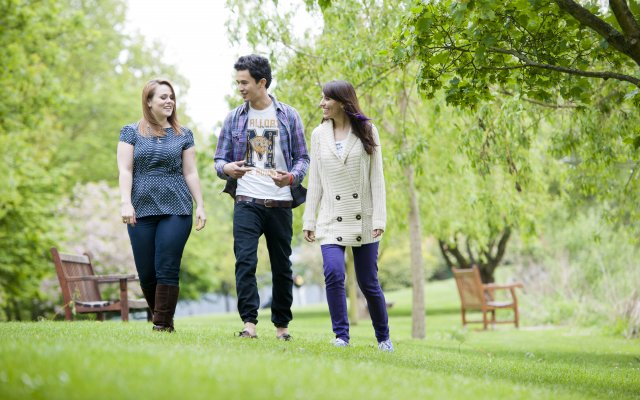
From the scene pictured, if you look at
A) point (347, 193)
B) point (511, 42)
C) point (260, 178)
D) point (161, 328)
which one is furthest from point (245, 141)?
point (511, 42)

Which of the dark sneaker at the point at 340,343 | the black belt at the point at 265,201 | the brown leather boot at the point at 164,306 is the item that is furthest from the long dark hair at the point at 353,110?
the brown leather boot at the point at 164,306

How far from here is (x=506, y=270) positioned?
25.5 meters

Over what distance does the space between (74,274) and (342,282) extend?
6886 millimetres

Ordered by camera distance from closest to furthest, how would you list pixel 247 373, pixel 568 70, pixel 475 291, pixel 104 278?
pixel 247 373 < pixel 568 70 < pixel 104 278 < pixel 475 291

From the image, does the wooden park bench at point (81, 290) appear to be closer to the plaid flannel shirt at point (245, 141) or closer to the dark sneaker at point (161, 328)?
the dark sneaker at point (161, 328)

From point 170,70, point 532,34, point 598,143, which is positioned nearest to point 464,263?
point 170,70

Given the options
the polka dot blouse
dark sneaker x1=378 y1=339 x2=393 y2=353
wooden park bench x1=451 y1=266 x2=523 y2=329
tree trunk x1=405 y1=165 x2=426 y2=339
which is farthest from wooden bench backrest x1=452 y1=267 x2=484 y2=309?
the polka dot blouse

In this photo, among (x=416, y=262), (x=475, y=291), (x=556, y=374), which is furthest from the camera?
(x=475, y=291)

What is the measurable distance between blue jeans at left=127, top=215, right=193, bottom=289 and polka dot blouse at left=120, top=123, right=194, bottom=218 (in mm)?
92

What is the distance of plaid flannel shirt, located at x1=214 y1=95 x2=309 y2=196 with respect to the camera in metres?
6.75

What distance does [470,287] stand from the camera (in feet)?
61.1

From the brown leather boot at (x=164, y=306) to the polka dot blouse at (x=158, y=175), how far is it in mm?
662

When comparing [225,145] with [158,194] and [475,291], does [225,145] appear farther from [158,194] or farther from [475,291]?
[475,291]

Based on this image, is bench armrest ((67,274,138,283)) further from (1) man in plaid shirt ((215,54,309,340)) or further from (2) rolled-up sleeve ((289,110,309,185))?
(2) rolled-up sleeve ((289,110,309,185))
